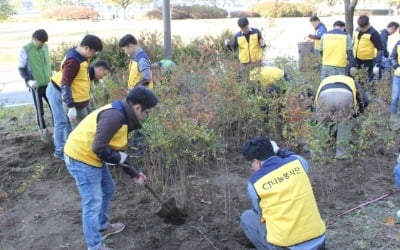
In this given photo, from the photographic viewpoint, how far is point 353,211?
4164mm

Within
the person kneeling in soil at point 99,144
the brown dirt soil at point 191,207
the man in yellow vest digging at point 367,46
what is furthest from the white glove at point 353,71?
the person kneeling in soil at point 99,144

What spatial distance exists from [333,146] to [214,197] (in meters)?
1.51

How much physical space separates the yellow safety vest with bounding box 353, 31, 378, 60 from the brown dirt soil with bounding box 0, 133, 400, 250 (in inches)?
112

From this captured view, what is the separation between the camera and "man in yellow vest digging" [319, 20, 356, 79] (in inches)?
Result: 283

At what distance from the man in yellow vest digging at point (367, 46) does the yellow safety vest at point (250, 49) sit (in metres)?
1.64

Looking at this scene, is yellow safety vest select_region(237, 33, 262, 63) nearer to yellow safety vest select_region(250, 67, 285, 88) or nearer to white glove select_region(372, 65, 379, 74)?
yellow safety vest select_region(250, 67, 285, 88)

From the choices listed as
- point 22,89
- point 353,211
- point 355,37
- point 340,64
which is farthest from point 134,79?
point 22,89

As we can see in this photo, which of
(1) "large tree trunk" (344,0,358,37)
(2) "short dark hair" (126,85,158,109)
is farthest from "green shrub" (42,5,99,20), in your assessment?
(2) "short dark hair" (126,85,158,109)

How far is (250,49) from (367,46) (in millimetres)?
1937

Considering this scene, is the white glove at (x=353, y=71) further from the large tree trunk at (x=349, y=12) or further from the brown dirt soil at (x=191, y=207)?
the large tree trunk at (x=349, y=12)

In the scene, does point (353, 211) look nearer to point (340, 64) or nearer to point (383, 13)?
point (340, 64)

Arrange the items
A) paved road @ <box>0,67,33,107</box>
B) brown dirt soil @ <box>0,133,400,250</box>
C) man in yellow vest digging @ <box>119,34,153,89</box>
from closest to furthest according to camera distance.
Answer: brown dirt soil @ <box>0,133,400,250</box>
man in yellow vest digging @ <box>119,34,153,89</box>
paved road @ <box>0,67,33,107</box>

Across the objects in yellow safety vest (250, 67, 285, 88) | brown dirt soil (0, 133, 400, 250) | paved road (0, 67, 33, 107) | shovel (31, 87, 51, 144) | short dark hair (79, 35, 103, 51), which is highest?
short dark hair (79, 35, 103, 51)

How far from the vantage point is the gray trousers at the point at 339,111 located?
15.1ft
